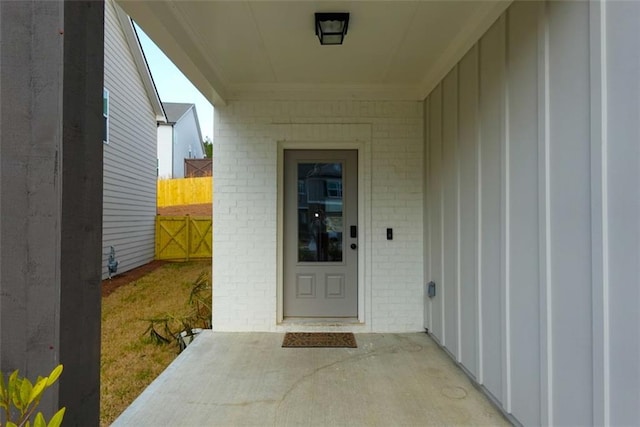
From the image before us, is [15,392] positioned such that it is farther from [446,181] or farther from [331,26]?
[446,181]

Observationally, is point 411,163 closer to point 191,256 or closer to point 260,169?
point 260,169

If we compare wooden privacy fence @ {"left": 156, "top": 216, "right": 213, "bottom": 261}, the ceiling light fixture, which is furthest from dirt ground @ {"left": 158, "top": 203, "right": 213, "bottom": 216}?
the ceiling light fixture

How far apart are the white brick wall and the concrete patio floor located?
48 cm

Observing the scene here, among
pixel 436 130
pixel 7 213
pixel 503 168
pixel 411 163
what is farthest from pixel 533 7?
pixel 7 213

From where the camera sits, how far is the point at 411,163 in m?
4.00

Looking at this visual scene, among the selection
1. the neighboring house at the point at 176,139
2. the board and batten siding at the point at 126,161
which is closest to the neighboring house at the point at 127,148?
the board and batten siding at the point at 126,161

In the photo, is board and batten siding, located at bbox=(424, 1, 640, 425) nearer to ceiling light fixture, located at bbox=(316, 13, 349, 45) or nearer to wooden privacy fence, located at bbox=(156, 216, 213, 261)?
ceiling light fixture, located at bbox=(316, 13, 349, 45)

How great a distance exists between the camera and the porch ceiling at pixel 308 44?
247cm

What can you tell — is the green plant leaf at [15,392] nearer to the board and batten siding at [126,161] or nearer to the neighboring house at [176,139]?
the board and batten siding at [126,161]

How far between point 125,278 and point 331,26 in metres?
7.01

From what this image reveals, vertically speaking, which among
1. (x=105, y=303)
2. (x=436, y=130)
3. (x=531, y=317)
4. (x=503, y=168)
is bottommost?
(x=105, y=303)

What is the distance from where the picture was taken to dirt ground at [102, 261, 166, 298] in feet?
21.9

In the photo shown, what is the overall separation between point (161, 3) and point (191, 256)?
8624 mm

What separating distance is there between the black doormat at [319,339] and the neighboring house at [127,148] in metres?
4.69
